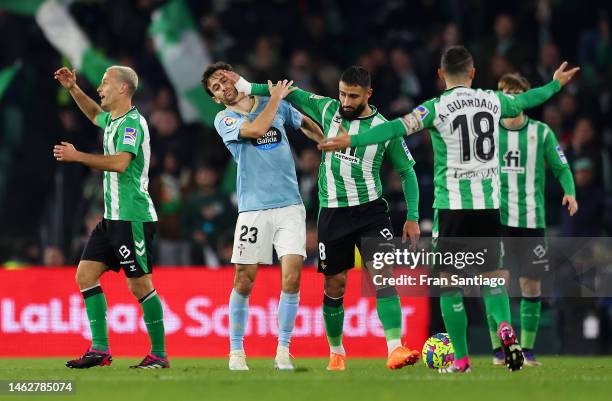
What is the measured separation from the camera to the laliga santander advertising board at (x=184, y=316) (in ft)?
42.8

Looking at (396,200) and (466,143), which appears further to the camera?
(396,200)

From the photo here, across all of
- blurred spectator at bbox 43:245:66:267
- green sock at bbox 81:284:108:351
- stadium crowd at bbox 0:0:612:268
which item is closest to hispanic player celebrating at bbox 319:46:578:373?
green sock at bbox 81:284:108:351

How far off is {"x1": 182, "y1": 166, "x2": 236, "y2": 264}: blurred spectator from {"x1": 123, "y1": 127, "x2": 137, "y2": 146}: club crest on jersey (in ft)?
15.7

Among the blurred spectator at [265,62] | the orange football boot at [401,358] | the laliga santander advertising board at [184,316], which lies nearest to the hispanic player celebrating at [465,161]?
the orange football boot at [401,358]

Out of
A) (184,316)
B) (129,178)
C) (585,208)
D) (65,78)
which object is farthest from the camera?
(585,208)

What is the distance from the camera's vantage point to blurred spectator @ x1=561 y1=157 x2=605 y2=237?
44.9 feet

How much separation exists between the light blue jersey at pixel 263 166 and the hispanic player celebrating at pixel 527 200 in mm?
2070

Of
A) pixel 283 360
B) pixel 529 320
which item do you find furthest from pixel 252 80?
pixel 283 360

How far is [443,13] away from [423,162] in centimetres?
348

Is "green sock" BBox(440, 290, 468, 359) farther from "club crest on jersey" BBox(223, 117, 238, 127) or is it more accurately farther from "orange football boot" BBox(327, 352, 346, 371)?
"club crest on jersey" BBox(223, 117, 238, 127)

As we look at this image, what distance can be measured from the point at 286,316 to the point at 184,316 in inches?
143

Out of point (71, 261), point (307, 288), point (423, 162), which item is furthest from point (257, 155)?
point (71, 261)

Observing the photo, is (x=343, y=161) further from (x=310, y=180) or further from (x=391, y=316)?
(x=310, y=180)

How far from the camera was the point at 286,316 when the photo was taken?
9734mm
